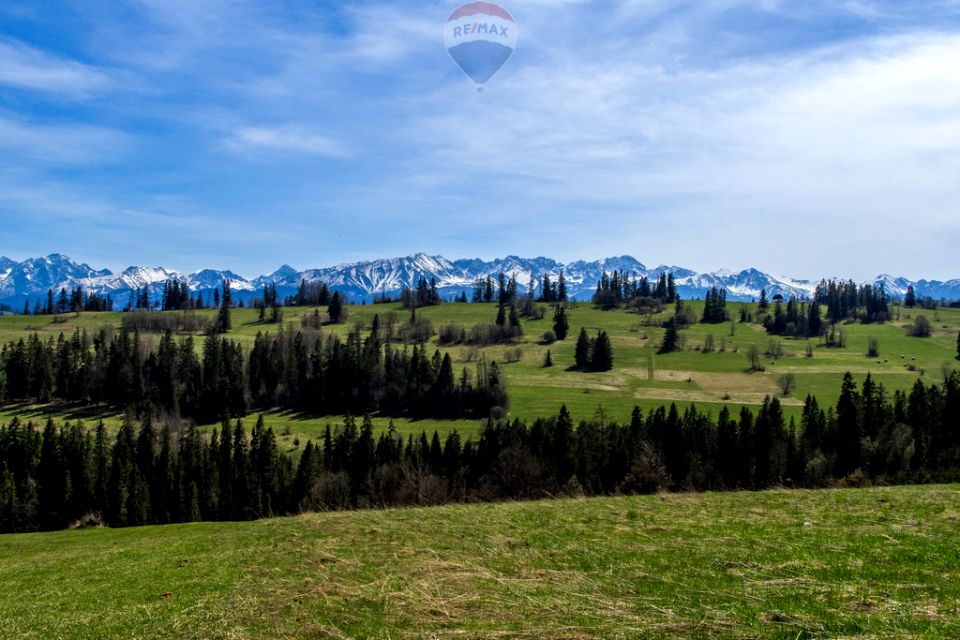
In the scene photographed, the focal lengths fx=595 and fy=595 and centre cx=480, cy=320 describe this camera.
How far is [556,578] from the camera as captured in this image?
14555mm

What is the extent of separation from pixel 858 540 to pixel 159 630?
1809cm

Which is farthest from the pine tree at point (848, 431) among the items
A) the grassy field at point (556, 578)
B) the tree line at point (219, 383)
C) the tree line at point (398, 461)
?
the tree line at point (219, 383)

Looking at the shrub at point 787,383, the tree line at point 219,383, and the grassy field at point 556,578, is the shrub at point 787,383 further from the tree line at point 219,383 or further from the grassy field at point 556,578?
the grassy field at point 556,578

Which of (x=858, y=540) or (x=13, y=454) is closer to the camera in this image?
(x=858, y=540)

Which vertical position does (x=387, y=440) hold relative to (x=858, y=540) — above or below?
below

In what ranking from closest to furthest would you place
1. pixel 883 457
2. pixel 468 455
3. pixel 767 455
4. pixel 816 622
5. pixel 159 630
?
pixel 816 622, pixel 159 630, pixel 883 457, pixel 767 455, pixel 468 455

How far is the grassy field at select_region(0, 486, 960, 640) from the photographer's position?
11.1 metres

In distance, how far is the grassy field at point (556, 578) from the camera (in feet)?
36.4

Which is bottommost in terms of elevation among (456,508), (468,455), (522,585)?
(468,455)

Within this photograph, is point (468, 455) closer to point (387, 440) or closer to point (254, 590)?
point (387, 440)

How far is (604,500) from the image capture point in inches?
1099

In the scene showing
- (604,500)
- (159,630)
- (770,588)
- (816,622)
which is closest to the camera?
(816,622)

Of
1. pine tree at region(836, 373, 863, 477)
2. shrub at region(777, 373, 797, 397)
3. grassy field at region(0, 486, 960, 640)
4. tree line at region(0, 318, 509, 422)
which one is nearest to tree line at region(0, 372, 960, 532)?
pine tree at region(836, 373, 863, 477)

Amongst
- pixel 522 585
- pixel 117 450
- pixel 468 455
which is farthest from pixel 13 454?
pixel 522 585
